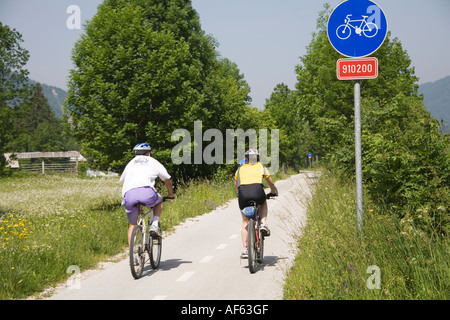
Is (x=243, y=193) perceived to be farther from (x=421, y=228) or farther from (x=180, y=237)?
(x=180, y=237)

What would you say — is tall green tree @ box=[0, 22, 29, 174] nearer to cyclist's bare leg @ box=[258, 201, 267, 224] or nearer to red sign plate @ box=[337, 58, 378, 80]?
cyclist's bare leg @ box=[258, 201, 267, 224]

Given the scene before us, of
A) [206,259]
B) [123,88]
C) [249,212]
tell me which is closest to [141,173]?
[249,212]

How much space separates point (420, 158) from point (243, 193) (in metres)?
2.62

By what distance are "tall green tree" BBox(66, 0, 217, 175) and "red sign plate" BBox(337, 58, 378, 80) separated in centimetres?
1309

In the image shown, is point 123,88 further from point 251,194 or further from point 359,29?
point 359,29

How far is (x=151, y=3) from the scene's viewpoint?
27203mm

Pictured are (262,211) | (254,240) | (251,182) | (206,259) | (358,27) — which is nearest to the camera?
(358,27)

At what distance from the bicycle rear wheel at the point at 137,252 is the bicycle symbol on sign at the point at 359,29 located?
3.91 metres

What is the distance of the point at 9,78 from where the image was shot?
18.4m

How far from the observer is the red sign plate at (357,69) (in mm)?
5953

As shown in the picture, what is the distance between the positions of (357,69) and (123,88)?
550 inches

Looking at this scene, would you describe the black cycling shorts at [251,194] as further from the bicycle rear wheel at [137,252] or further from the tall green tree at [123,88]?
the tall green tree at [123,88]

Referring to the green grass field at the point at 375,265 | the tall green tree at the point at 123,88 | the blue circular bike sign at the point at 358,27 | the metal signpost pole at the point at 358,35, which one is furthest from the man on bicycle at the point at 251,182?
the tall green tree at the point at 123,88
